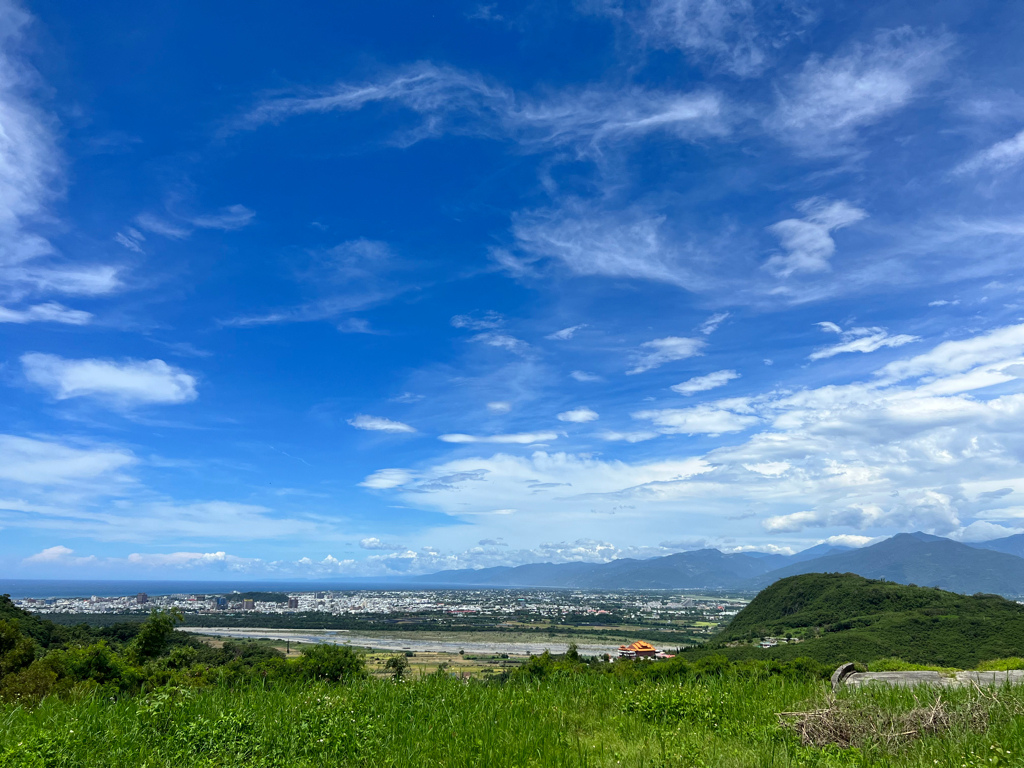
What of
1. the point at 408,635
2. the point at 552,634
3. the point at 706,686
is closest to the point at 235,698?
the point at 706,686

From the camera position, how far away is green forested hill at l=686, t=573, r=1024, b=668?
3263 inches

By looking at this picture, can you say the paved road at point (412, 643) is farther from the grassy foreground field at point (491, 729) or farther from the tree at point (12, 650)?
the grassy foreground field at point (491, 729)

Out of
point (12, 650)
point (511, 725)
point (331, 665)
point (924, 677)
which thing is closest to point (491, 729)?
point (511, 725)

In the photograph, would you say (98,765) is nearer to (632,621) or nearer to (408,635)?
(408,635)

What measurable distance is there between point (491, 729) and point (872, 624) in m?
133

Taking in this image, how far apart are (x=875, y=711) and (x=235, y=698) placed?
23.0ft

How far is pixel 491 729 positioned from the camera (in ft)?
17.7

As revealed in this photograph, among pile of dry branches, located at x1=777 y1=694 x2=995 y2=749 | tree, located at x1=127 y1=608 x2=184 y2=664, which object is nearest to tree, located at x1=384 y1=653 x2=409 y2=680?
pile of dry branches, located at x1=777 y1=694 x2=995 y2=749

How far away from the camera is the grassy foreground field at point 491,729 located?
4.74m

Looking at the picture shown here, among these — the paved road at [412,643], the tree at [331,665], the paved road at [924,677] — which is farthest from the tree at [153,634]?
the paved road at [412,643]

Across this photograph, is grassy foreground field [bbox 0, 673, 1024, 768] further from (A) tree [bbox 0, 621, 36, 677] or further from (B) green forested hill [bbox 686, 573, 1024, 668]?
(B) green forested hill [bbox 686, 573, 1024, 668]

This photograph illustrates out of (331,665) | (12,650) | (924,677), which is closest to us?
(924,677)

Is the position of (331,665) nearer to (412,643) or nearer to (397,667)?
(397,667)

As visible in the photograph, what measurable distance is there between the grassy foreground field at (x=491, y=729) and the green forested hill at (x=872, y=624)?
59.4 m
